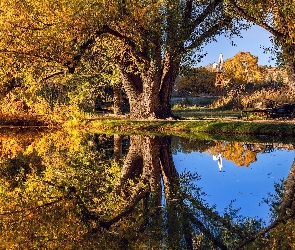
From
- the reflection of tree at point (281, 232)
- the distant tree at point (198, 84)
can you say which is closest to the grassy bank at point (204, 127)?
the reflection of tree at point (281, 232)

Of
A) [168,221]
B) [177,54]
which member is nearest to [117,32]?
[177,54]

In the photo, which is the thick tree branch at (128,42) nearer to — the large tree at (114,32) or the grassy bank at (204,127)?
the large tree at (114,32)

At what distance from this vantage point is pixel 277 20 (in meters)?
19.7

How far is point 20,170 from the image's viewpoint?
13.5m

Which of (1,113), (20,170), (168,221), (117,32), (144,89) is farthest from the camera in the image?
(1,113)

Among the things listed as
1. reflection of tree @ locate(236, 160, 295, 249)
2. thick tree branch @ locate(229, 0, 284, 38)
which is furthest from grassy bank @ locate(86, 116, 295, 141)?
reflection of tree @ locate(236, 160, 295, 249)

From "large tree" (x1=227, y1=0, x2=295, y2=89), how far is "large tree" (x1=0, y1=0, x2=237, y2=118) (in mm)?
3309

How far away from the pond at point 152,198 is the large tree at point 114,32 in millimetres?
7483

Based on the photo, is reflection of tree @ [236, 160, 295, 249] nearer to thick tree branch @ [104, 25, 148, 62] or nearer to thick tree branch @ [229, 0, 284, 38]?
thick tree branch @ [229, 0, 284, 38]

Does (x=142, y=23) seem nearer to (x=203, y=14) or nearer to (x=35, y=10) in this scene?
(x=203, y=14)

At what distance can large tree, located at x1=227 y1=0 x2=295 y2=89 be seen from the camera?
18797mm

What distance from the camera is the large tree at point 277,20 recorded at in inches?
740

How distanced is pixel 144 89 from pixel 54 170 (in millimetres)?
13506

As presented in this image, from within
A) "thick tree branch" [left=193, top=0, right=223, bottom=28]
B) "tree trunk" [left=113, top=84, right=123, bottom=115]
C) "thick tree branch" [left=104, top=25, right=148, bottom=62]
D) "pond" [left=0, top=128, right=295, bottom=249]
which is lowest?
"pond" [left=0, top=128, right=295, bottom=249]
